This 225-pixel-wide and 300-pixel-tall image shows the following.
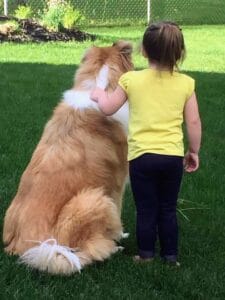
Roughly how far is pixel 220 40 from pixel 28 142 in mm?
11991

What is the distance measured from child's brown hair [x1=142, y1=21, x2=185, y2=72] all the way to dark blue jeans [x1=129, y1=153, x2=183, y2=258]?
63 cm

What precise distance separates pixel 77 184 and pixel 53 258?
0.54 m

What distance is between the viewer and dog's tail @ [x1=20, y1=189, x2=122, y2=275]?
394cm

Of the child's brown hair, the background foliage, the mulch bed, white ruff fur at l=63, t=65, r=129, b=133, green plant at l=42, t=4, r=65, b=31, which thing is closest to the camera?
the child's brown hair

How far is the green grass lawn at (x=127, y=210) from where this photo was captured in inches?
157

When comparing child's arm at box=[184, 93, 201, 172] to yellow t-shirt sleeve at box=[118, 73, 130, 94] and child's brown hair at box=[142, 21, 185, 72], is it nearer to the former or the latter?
child's brown hair at box=[142, 21, 185, 72]

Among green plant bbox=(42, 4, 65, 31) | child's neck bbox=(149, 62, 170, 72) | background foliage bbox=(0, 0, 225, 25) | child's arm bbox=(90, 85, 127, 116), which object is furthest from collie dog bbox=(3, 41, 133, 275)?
background foliage bbox=(0, 0, 225, 25)

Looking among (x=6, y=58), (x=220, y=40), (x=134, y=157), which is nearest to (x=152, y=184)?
(x=134, y=157)

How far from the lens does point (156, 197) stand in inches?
165

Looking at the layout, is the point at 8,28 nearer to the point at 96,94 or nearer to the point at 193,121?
the point at 96,94

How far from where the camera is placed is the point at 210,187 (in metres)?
6.16

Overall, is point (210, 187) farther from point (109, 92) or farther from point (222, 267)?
point (109, 92)

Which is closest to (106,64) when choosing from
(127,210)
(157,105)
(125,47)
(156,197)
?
(125,47)

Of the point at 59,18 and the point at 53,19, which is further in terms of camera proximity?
the point at 59,18
